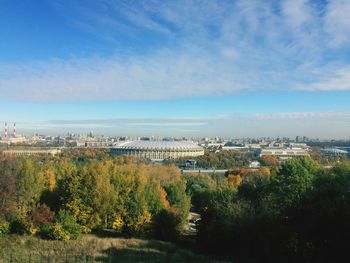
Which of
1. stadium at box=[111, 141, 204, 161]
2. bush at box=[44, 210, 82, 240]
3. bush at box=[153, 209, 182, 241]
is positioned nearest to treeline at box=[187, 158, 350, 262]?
bush at box=[153, 209, 182, 241]

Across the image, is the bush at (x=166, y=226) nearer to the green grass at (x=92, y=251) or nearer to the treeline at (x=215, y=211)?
the treeline at (x=215, y=211)

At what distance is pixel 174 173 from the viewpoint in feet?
162

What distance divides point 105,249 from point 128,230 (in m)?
4.83

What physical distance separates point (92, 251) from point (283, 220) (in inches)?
371

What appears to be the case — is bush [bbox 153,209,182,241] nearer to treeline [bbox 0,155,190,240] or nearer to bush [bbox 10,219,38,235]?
treeline [bbox 0,155,190,240]

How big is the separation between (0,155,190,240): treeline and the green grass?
1131 mm

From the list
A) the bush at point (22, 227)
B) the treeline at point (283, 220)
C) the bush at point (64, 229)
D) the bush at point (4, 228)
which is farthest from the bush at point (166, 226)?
the bush at point (4, 228)

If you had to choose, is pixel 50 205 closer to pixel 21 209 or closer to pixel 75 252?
pixel 21 209

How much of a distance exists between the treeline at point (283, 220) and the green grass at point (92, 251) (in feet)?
6.76

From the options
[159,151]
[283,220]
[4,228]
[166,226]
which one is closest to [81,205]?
[4,228]

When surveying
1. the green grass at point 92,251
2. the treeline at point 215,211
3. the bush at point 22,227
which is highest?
the treeline at point 215,211

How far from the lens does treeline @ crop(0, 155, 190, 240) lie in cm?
2289

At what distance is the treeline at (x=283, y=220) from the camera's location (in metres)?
17.5

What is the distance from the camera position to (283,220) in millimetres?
19781
